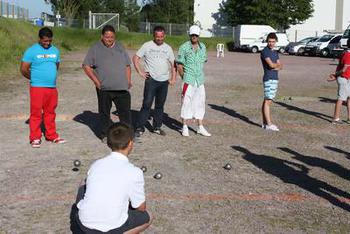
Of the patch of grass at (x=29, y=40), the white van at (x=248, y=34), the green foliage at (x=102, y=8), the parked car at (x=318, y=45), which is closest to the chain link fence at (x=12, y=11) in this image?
the patch of grass at (x=29, y=40)

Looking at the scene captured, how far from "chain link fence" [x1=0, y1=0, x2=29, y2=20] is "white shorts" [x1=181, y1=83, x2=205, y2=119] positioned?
35905mm

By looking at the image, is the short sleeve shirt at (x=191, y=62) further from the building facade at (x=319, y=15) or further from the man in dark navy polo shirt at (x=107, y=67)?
the building facade at (x=319, y=15)

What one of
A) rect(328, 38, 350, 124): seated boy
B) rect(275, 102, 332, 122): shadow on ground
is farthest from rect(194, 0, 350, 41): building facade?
rect(328, 38, 350, 124): seated boy

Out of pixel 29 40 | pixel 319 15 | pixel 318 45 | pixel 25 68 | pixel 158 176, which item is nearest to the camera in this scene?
pixel 158 176

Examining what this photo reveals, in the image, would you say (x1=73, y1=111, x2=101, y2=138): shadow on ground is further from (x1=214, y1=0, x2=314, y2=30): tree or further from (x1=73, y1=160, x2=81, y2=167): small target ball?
(x1=214, y1=0, x2=314, y2=30): tree

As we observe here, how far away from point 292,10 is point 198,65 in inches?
2182

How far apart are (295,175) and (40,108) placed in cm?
392

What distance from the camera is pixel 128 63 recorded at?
863 centimetres

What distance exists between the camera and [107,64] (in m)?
8.41

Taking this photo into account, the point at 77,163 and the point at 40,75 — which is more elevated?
the point at 40,75

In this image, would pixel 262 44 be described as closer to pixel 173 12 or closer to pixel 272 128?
pixel 173 12

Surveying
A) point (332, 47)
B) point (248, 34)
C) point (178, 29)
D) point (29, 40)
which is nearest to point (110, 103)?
point (29, 40)

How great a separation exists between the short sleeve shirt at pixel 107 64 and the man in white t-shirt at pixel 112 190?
4.39 meters

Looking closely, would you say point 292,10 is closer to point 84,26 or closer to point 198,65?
point 84,26
